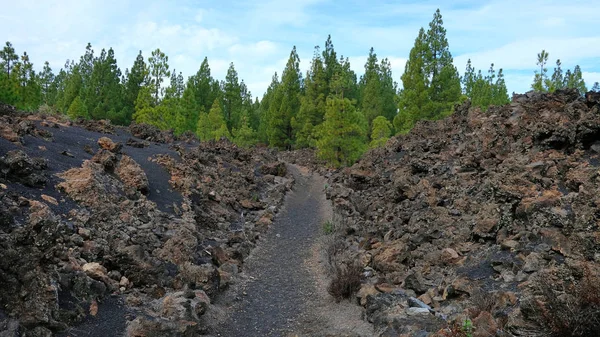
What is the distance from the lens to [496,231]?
10.3 meters

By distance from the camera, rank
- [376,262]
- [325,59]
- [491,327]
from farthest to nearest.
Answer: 1. [325,59]
2. [376,262]
3. [491,327]

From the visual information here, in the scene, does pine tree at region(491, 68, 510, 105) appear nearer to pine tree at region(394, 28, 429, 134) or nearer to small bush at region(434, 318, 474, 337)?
pine tree at region(394, 28, 429, 134)

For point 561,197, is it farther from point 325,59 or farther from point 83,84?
point 83,84

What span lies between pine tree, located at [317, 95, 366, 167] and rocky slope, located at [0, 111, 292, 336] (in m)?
11.8

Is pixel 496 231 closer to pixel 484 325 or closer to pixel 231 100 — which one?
pixel 484 325

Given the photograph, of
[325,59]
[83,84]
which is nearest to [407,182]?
[325,59]

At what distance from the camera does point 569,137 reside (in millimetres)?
12531

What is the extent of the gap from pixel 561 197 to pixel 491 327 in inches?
210

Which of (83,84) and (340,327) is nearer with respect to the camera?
(340,327)

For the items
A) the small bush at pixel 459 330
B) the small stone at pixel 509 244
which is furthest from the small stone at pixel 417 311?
the small stone at pixel 509 244

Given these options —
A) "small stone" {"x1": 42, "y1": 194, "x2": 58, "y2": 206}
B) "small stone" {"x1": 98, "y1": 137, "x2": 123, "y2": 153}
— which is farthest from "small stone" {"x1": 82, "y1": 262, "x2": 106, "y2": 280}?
"small stone" {"x1": 98, "y1": 137, "x2": 123, "y2": 153}

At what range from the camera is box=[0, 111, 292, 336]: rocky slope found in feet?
22.4

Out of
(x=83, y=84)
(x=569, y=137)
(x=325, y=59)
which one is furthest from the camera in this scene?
(x=83, y=84)

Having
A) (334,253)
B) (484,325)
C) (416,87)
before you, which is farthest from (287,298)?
(416,87)
